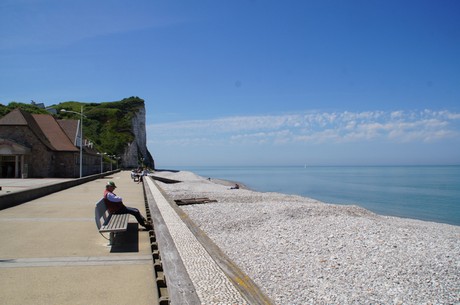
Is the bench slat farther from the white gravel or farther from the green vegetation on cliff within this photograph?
the green vegetation on cliff

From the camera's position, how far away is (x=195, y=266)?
5777mm

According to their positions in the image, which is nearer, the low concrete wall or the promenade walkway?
the promenade walkway

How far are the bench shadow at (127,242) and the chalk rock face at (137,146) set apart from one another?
8327cm

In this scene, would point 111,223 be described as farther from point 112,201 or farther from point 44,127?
point 44,127

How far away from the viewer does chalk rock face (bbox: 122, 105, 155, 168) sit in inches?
3588

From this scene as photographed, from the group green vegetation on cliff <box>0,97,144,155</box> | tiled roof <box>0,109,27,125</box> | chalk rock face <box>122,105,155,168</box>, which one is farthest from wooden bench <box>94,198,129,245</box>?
chalk rock face <box>122,105,155,168</box>

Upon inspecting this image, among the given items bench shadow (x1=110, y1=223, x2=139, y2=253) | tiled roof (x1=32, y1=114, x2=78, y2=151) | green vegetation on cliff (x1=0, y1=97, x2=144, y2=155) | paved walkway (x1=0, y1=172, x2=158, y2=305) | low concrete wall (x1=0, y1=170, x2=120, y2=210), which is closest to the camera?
paved walkway (x1=0, y1=172, x2=158, y2=305)

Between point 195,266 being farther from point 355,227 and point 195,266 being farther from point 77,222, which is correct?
point 355,227

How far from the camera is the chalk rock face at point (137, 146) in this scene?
91.1 m

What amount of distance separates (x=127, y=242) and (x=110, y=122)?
95309 mm

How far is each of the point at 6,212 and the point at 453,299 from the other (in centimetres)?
1201

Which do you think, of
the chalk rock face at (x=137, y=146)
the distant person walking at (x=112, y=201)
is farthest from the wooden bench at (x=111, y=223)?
the chalk rock face at (x=137, y=146)

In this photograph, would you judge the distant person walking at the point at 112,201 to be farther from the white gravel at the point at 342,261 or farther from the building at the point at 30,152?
the building at the point at 30,152

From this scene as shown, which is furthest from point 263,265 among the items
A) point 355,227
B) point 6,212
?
point 6,212
